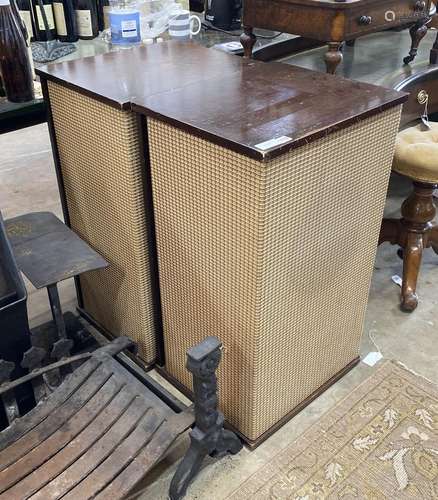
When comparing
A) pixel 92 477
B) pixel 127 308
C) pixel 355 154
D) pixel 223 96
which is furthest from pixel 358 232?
pixel 92 477

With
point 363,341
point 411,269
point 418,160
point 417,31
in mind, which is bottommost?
point 363,341

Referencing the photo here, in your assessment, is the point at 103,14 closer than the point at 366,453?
No

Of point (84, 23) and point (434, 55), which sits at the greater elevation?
point (84, 23)

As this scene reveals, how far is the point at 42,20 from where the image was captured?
7.47 ft

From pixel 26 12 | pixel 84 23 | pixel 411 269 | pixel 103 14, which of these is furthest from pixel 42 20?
pixel 411 269

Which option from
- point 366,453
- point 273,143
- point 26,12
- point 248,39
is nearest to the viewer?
point 273,143

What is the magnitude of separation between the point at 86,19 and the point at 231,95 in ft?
4.28

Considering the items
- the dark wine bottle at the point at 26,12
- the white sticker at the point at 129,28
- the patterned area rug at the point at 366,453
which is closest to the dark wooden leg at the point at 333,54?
the white sticker at the point at 129,28

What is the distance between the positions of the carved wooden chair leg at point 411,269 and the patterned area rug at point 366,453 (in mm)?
375

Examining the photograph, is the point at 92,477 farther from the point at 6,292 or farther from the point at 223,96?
the point at 223,96

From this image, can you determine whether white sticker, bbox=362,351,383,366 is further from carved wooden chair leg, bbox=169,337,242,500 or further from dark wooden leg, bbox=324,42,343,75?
dark wooden leg, bbox=324,42,343,75

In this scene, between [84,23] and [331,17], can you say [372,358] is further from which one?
[84,23]

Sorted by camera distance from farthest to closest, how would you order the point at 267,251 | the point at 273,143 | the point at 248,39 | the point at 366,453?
the point at 248,39
the point at 366,453
the point at 267,251
the point at 273,143

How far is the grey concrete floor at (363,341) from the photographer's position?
1442 millimetres
